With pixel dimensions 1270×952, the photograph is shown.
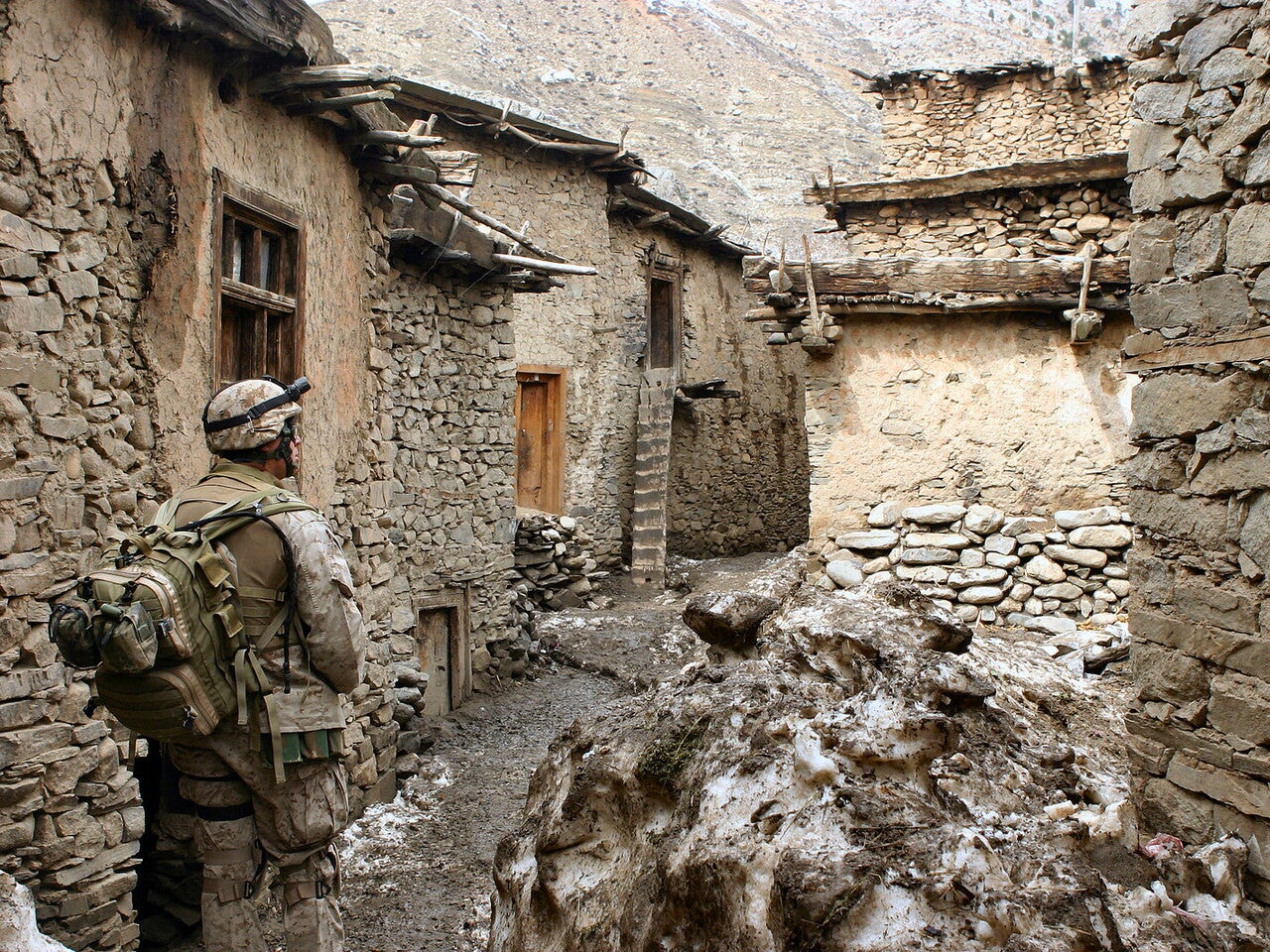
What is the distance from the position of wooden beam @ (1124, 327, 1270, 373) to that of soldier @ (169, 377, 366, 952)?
9.17 ft

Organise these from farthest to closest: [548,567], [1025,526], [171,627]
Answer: [548,567], [1025,526], [171,627]

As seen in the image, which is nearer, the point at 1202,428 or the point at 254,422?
the point at 254,422

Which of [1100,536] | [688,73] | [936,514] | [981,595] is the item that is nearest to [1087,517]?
[1100,536]

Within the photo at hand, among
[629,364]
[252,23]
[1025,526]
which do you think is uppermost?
[252,23]

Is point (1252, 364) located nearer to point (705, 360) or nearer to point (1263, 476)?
point (1263, 476)

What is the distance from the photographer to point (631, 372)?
13.5m

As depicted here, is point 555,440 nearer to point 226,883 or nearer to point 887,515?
point 887,515

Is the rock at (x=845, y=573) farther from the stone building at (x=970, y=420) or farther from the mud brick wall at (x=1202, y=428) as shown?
the mud brick wall at (x=1202, y=428)

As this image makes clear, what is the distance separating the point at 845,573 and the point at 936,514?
0.76m

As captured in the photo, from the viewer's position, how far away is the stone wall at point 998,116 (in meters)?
9.77

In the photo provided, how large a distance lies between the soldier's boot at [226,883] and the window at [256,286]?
2.24 meters

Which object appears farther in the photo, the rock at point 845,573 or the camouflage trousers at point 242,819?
the rock at point 845,573

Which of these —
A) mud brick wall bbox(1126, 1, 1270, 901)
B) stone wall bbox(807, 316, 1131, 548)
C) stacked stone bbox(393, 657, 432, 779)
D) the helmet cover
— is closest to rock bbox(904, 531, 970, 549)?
stone wall bbox(807, 316, 1131, 548)

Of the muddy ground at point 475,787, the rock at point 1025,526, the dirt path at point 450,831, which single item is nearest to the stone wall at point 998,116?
the rock at point 1025,526
